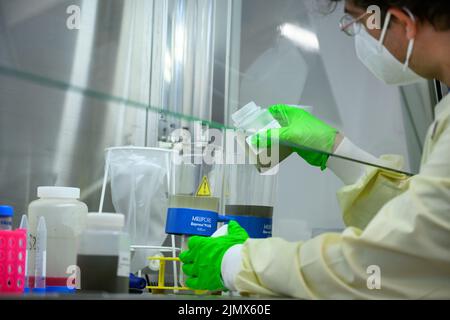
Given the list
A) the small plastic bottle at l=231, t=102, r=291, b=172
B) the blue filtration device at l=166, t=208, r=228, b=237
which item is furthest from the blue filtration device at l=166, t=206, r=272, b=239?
the small plastic bottle at l=231, t=102, r=291, b=172

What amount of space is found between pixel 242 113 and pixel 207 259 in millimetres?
323

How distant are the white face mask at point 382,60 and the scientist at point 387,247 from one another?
0.02m

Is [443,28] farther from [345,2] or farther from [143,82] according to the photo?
[143,82]

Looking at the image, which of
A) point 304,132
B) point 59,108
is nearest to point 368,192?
point 304,132

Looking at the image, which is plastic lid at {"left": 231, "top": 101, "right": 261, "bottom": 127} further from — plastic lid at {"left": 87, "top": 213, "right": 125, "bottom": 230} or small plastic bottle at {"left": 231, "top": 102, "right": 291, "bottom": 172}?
plastic lid at {"left": 87, "top": 213, "right": 125, "bottom": 230}

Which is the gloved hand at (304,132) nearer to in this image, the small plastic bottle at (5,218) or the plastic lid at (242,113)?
the plastic lid at (242,113)

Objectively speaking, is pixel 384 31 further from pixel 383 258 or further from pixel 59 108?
pixel 59 108

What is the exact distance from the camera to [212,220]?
4.74 ft

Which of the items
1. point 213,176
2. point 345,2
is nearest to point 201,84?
point 213,176

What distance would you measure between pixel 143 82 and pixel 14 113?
545 millimetres

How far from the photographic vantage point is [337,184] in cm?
173

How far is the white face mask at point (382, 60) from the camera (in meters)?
1.37

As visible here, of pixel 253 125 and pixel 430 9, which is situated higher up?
pixel 430 9

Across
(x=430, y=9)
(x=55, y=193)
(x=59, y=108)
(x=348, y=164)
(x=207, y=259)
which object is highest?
(x=430, y=9)
